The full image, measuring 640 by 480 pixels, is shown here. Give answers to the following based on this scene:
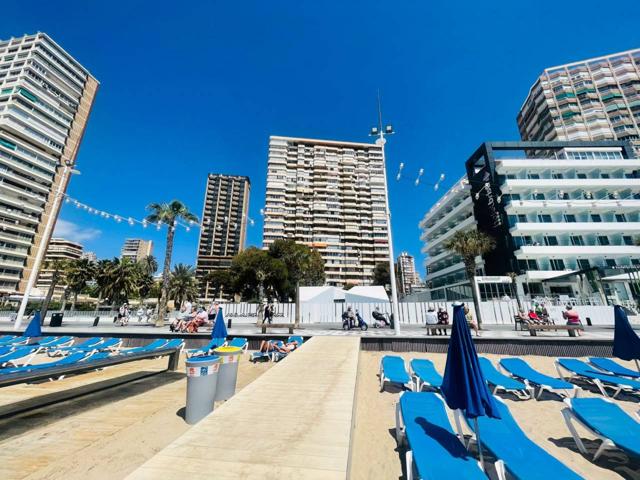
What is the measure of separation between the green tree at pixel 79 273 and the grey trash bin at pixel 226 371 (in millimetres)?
44974

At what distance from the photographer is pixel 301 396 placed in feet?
13.0

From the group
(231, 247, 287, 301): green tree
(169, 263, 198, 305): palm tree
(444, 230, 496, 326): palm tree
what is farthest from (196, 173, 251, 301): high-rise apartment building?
(444, 230, 496, 326): palm tree

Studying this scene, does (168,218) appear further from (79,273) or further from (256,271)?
(79,273)

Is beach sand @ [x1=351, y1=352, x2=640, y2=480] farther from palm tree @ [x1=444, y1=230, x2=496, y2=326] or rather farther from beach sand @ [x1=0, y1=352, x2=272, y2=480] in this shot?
palm tree @ [x1=444, y1=230, x2=496, y2=326]

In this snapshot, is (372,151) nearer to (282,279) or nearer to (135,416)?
(282,279)

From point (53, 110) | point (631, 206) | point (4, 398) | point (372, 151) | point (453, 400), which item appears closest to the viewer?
point (453, 400)

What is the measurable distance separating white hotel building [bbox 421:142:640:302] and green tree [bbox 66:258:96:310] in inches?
2148

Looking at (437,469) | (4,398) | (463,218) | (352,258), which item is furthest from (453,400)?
(352,258)

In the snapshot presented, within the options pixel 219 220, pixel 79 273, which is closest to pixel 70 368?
pixel 79 273

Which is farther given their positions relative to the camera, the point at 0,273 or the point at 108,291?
the point at 0,273

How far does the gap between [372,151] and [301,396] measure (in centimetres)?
8622

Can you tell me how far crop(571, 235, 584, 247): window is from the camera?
1304 inches

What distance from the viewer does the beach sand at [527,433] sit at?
135 inches

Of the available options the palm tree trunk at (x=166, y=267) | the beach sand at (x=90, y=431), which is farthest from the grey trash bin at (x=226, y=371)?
the palm tree trunk at (x=166, y=267)
